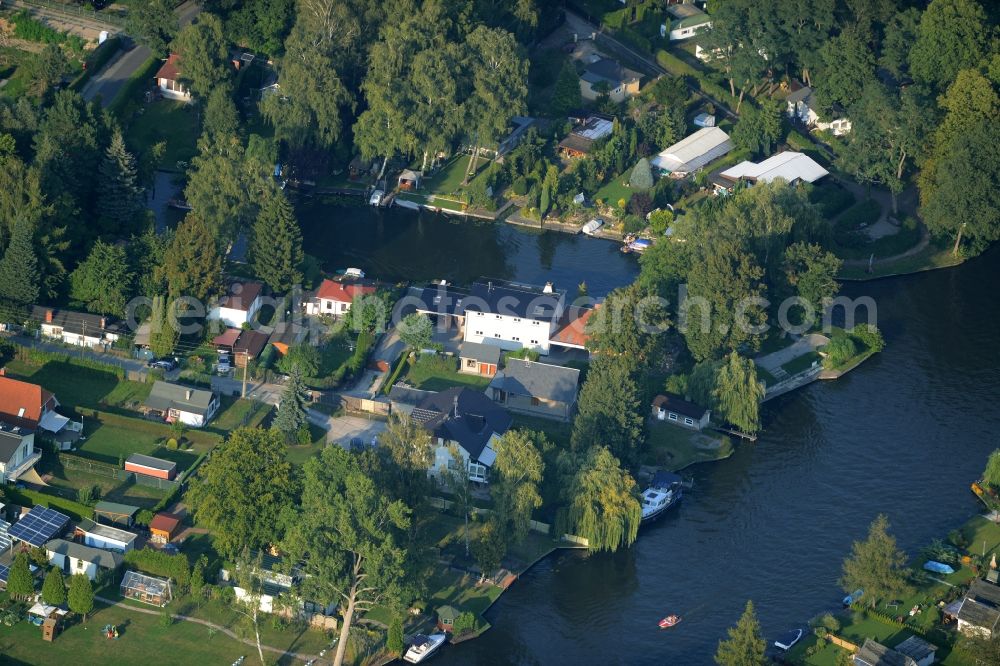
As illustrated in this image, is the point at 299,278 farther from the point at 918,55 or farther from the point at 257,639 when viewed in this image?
the point at 918,55

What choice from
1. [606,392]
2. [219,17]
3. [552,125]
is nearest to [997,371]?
[606,392]

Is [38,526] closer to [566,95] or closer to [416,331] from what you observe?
[416,331]

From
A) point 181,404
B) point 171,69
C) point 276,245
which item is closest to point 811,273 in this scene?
point 276,245

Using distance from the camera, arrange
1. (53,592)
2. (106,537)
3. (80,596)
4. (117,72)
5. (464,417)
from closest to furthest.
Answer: (80,596) < (53,592) < (106,537) < (464,417) < (117,72)

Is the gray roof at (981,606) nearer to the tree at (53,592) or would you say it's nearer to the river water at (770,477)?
the river water at (770,477)

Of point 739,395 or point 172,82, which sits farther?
point 172,82
